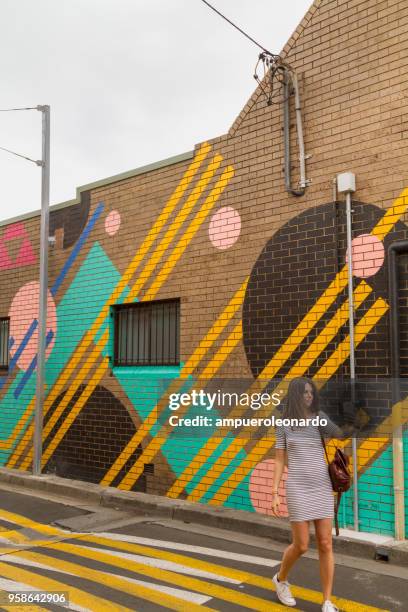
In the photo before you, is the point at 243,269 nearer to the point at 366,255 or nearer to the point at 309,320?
the point at 309,320

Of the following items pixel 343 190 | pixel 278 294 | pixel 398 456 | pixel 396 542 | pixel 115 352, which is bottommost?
pixel 396 542

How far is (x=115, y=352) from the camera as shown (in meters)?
9.87

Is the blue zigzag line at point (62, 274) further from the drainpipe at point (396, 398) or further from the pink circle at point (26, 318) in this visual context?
the drainpipe at point (396, 398)

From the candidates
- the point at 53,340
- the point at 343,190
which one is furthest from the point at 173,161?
the point at 53,340

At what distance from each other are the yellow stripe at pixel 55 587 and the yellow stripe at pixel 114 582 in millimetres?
53

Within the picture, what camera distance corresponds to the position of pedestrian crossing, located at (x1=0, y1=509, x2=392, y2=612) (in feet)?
16.1

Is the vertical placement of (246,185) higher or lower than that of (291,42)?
lower

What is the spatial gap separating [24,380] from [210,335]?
4709mm

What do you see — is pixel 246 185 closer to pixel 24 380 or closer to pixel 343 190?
pixel 343 190

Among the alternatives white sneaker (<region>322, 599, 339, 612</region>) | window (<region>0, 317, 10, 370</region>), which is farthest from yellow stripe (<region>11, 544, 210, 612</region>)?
window (<region>0, 317, 10, 370</region>)

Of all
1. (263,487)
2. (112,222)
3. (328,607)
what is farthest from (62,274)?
(328,607)

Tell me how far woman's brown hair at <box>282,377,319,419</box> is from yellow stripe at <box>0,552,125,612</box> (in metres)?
2.02

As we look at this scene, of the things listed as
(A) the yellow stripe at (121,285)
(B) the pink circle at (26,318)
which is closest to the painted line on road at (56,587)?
(A) the yellow stripe at (121,285)

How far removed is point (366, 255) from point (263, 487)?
123 inches
